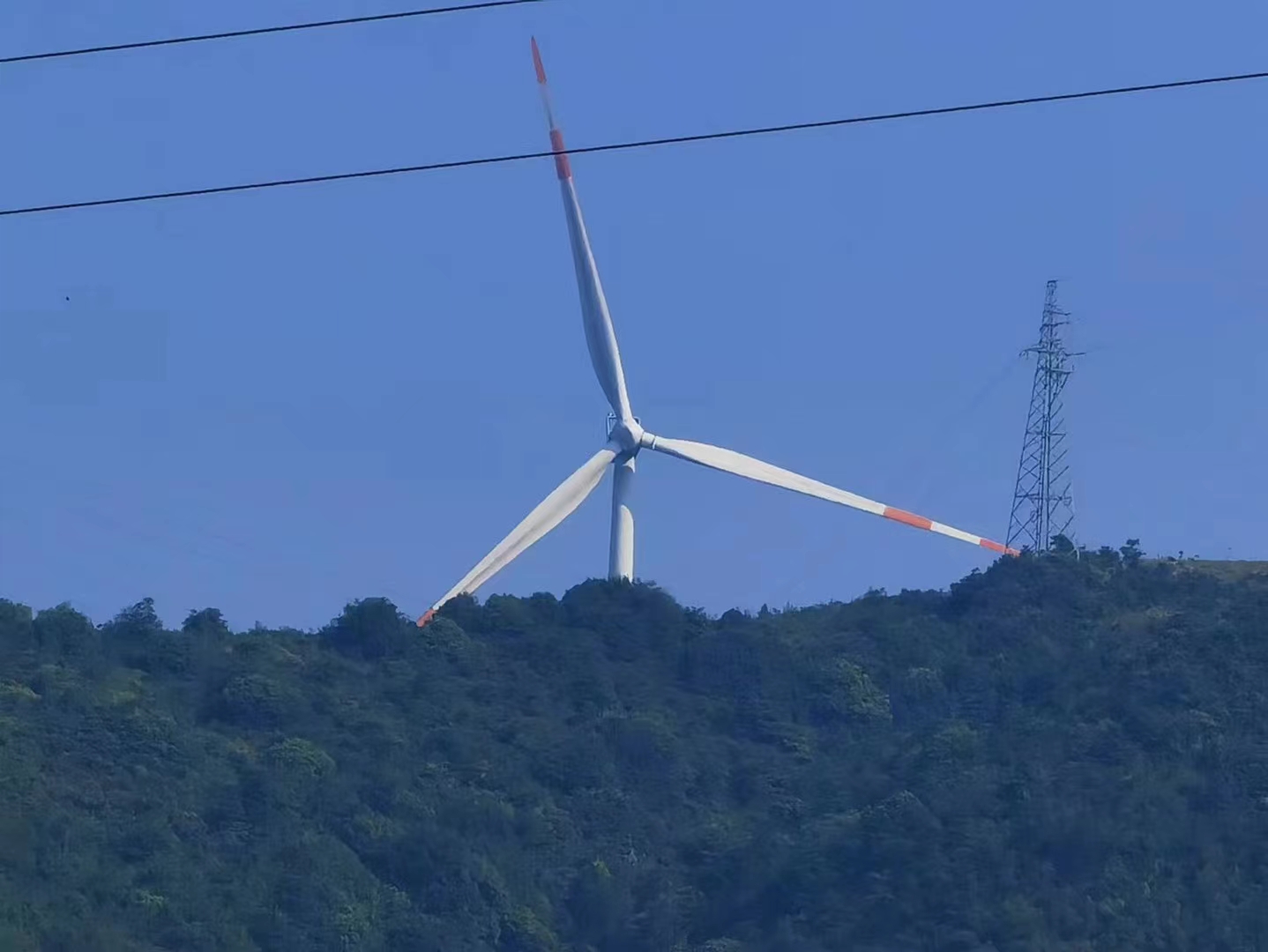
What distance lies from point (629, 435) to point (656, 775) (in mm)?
8694

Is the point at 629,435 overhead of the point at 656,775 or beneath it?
overhead

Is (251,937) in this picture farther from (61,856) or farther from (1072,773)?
(1072,773)

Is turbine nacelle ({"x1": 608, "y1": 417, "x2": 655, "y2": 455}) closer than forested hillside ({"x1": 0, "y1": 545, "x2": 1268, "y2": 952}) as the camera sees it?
No

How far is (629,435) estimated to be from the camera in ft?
206

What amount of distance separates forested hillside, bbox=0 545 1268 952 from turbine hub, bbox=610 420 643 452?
7679 mm

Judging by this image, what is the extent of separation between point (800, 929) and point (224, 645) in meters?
26.4

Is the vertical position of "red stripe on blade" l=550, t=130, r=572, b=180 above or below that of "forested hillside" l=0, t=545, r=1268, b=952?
above

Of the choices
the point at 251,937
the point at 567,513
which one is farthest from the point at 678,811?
the point at 251,937

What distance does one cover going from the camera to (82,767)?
189 feet

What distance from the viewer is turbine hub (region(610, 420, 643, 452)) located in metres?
62.8

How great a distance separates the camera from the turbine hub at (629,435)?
206 feet

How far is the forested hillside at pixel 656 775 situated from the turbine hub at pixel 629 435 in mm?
7679

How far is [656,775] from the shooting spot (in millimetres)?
62719

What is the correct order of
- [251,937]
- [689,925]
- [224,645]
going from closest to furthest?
1. [251,937]
2. [689,925]
3. [224,645]
